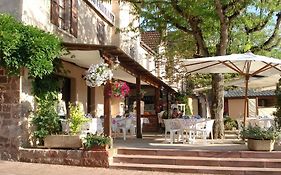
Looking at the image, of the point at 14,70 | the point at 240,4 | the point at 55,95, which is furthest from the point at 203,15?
the point at 14,70

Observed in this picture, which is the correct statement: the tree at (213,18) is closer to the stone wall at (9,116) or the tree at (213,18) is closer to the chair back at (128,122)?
the chair back at (128,122)

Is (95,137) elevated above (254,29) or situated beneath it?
situated beneath

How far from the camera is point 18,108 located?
10.7 metres

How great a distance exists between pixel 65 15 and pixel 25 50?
5243 millimetres

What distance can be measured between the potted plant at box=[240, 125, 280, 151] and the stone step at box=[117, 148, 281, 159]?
11.6 inches

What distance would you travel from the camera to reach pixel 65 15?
595 inches

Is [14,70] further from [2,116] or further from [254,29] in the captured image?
[254,29]

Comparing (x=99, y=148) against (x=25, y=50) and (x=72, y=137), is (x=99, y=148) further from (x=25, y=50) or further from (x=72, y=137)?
(x=25, y=50)

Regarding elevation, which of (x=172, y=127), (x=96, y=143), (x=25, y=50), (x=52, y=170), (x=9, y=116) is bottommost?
(x=52, y=170)

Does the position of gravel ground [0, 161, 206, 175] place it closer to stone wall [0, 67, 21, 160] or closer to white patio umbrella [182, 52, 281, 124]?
stone wall [0, 67, 21, 160]

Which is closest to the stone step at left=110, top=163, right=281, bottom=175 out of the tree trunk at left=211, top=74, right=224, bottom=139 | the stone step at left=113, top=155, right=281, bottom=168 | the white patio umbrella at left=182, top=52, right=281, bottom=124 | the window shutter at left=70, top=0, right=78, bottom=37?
the stone step at left=113, top=155, right=281, bottom=168

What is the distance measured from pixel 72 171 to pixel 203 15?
7.96 metres

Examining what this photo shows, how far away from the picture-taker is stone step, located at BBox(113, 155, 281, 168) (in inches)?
379

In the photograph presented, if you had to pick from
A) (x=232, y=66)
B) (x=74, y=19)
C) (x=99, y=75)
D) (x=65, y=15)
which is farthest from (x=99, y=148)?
(x=74, y=19)
